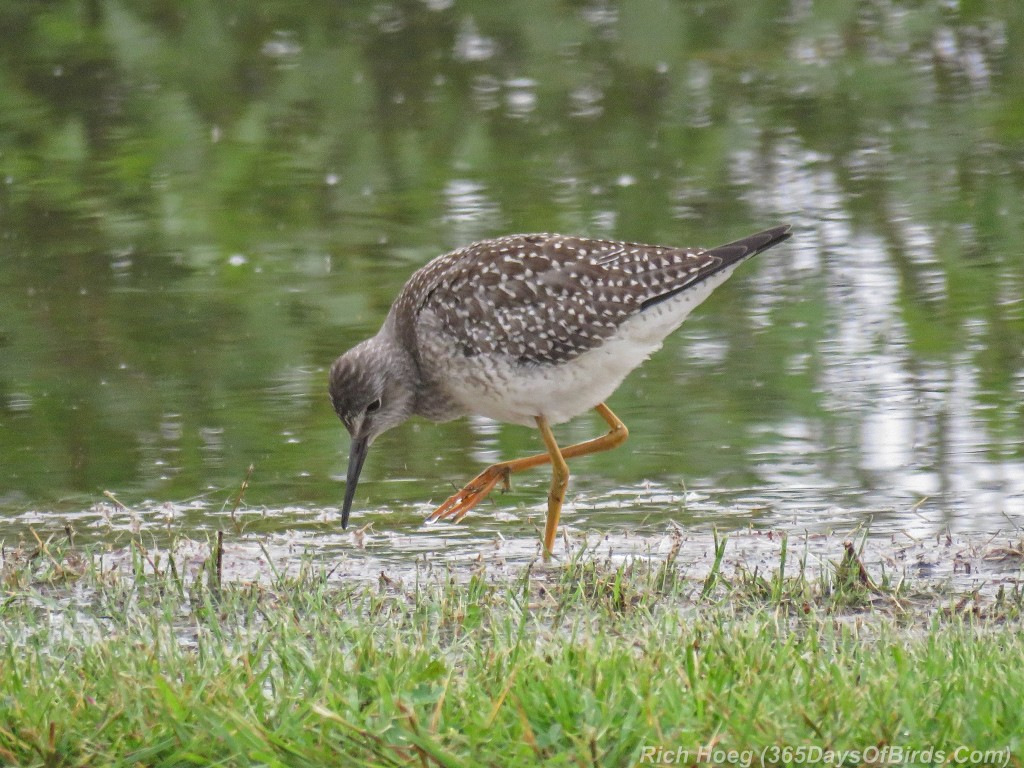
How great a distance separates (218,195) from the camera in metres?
11.6

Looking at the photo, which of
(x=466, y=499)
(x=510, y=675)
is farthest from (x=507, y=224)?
(x=510, y=675)

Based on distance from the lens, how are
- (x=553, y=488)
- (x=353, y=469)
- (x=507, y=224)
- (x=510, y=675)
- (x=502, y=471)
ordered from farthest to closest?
(x=507, y=224)
(x=502, y=471)
(x=353, y=469)
(x=553, y=488)
(x=510, y=675)

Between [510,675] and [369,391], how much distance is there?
2652mm

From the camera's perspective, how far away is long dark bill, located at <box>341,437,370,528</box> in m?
6.29

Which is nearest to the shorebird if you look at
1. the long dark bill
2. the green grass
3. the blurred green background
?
the long dark bill

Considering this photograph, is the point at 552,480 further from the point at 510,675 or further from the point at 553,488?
the point at 510,675

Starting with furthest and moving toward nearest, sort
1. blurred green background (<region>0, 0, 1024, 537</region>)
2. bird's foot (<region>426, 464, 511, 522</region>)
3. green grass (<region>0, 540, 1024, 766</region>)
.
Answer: blurred green background (<region>0, 0, 1024, 537</region>), bird's foot (<region>426, 464, 511, 522</region>), green grass (<region>0, 540, 1024, 766</region>)

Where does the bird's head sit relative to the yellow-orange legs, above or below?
above

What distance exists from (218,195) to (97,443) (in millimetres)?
4259

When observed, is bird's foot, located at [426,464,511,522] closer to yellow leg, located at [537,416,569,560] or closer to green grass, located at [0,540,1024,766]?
yellow leg, located at [537,416,569,560]

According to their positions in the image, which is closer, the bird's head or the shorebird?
the shorebird

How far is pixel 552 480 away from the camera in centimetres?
645

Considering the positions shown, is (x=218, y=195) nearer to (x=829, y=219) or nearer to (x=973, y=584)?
(x=829, y=219)

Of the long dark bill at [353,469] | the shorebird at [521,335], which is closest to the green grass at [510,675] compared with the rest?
the long dark bill at [353,469]
